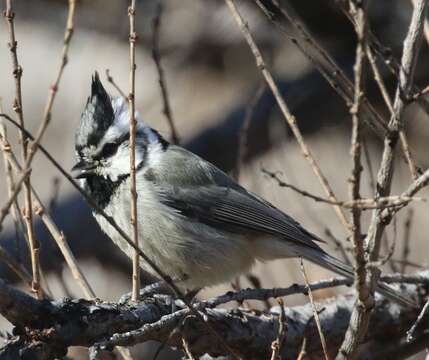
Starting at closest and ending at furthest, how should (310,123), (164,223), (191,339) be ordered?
(191,339) < (164,223) < (310,123)

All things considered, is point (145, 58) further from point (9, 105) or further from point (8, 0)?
point (8, 0)

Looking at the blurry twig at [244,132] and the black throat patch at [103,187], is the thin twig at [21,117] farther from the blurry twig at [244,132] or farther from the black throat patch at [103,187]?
the blurry twig at [244,132]

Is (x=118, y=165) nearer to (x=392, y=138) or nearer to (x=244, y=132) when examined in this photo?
(x=244, y=132)

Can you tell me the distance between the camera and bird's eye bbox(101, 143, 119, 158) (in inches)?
160

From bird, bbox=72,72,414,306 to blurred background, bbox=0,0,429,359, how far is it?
2.53 feet

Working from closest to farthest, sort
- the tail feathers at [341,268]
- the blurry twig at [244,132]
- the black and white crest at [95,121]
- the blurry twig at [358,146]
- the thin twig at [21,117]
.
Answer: the blurry twig at [358,146]
the thin twig at [21,117]
the tail feathers at [341,268]
the black and white crest at [95,121]
the blurry twig at [244,132]

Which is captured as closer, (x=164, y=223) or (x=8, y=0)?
(x=8, y=0)

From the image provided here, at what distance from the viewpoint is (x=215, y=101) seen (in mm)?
8398

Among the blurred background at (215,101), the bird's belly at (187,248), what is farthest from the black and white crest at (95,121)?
the blurred background at (215,101)

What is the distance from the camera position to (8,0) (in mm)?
2869

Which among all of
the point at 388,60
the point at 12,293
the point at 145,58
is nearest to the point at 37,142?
the point at 12,293

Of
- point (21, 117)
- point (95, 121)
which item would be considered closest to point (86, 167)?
point (95, 121)

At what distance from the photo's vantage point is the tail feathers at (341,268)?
3.81 m

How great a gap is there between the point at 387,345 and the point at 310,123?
3.34 m
